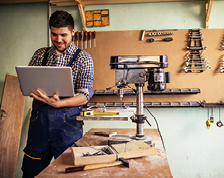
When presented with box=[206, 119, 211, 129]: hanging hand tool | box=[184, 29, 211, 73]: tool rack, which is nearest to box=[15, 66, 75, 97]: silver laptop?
box=[184, 29, 211, 73]: tool rack

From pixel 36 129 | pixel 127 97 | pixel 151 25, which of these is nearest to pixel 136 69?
pixel 36 129

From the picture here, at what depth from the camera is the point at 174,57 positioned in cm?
298

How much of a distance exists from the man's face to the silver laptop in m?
0.45

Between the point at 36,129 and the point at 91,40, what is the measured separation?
68.5 inches

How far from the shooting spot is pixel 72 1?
3037 millimetres

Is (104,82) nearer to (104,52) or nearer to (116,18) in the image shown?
(104,52)

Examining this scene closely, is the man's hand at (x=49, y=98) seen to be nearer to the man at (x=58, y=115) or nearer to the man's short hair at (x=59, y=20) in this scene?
the man at (x=58, y=115)

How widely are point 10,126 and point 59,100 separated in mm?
1722

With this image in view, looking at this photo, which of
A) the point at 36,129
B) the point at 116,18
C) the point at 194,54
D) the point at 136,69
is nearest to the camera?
the point at 136,69

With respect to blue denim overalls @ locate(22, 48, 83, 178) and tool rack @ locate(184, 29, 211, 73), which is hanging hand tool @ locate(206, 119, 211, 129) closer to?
tool rack @ locate(184, 29, 211, 73)

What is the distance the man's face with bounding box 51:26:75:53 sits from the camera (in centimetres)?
177

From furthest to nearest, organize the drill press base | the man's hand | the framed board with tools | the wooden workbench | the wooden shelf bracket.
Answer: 1. the framed board with tools
2. the wooden shelf bracket
3. the man's hand
4. the drill press base
5. the wooden workbench

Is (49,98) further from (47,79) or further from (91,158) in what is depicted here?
(91,158)

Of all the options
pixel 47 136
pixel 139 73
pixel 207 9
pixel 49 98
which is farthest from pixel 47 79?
pixel 207 9
